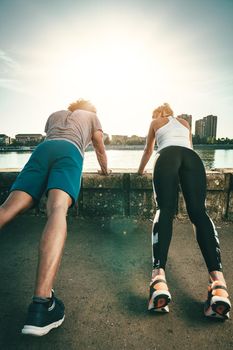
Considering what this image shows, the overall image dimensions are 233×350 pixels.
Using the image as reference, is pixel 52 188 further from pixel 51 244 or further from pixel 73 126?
pixel 73 126

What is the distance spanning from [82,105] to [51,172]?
1.05 metres

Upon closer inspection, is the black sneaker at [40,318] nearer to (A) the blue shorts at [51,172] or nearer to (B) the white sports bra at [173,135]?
(A) the blue shorts at [51,172]

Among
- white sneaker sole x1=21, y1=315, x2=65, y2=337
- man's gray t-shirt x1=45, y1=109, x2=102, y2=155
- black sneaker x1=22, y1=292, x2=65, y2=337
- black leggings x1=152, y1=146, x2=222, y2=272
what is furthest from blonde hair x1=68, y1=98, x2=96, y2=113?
white sneaker sole x1=21, y1=315, x2=65, y2=337

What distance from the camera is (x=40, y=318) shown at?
137 cm

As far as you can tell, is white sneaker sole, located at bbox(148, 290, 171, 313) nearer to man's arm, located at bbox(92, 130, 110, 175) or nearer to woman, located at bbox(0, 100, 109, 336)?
woman, located at bbox(0, 100, 109, 336)

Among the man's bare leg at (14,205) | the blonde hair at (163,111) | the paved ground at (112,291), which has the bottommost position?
the paved ground at (112,291)

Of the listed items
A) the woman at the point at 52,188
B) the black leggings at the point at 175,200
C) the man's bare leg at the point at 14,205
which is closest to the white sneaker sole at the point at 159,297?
the black leggings at the point at 175,200

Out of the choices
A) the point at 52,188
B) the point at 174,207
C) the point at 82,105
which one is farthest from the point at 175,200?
the point at 82,105

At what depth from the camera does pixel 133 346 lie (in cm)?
135

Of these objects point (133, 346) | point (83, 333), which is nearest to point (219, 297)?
point (133, 346)

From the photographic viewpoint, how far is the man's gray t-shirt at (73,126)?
213cm

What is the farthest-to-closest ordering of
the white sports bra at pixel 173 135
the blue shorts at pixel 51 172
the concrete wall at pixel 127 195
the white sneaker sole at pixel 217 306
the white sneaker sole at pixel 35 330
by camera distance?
the concrete wall at pixel 127 195
the white sports bra at pixel 173 135
the blue shorts at pixel 51 172
the white sneaker sole at pixel 217 306
the white sneaker sole at pixel 35 330

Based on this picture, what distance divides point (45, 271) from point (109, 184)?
208 cm

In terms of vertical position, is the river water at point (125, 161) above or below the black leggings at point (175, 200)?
below
